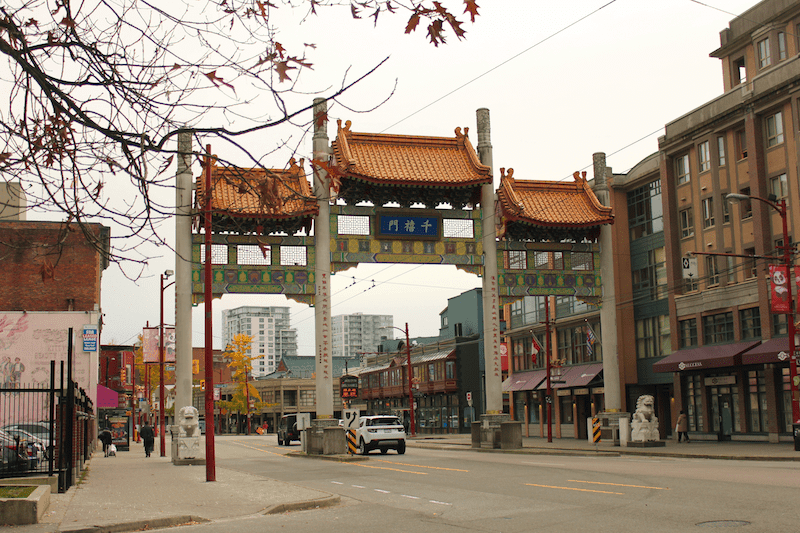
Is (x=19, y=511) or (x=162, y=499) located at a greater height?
(x=19, y=511)

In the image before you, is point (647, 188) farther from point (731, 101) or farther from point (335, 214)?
point (335, 214)

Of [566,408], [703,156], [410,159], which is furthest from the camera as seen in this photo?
[566,408]

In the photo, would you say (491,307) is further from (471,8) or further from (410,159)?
(471,8)

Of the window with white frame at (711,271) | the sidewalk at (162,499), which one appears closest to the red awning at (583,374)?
the window with white frame at (711,271)

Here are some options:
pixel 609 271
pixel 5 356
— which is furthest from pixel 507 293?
pixel 5 356

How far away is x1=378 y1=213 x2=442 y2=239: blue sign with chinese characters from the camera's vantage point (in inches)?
1344

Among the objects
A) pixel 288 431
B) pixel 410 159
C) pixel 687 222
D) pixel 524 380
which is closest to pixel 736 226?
pixel 687 222

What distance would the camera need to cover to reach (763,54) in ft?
131

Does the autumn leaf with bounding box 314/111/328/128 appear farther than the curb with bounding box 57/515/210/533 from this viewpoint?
No

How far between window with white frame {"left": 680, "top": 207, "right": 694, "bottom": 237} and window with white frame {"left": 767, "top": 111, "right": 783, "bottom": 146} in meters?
6.23

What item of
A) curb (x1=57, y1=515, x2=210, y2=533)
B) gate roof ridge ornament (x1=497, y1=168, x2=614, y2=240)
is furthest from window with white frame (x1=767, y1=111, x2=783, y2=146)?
curb (x1=57, y1=515, x2=210, y2=533)

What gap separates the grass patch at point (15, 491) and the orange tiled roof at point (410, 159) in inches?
780

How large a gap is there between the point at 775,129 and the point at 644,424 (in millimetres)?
13924

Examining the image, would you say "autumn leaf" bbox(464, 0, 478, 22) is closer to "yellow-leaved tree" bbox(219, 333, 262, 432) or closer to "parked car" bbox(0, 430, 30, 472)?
"parked car" bbox(0, 430, 30, 472)
